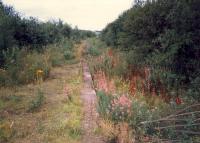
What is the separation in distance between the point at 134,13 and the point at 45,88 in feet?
16.5

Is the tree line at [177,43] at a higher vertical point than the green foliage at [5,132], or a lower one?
higher

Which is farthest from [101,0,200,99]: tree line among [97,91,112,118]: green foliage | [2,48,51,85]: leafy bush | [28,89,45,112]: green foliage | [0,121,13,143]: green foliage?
[0,121,13,143]: green foliage

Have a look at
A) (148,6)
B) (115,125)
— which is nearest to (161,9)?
(148,6)

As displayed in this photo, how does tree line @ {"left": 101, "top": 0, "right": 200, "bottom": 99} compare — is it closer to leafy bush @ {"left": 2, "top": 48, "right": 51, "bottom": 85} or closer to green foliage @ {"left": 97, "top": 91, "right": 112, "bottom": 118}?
green foliage @ {"left": 97, "top": 91, "right": 112, "bottom": 118}

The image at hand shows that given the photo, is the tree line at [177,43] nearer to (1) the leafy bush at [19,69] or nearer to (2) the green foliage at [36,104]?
(2) the green foliage at [36,104]

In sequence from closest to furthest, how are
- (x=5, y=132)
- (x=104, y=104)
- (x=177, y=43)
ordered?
1. (x=5, y=132)
2. (x=104, y=104)
3. (x=177, y=43)

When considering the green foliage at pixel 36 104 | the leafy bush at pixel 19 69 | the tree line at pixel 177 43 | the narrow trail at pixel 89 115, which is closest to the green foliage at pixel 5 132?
the narrow trail at pixel 89 115

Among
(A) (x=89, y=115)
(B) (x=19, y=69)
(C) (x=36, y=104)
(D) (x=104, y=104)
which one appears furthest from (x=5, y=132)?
(B) (x=19, y=69)

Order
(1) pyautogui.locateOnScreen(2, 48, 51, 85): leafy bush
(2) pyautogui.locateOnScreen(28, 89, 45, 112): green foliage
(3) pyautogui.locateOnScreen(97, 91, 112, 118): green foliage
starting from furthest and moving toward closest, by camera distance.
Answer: (1) pyautogui.locateOnScreen(2, 48, 51, 85): leafy bush → (2) pyautogui.locateOnScreen(28, 89, 45, 112): green foliage → (3) pyautogui.locateOnScreen(97, 91, 112, 118): green foliage

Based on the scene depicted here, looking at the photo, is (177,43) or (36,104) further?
(177,43)

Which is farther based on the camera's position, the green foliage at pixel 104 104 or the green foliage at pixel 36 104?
the green foliage at pixel 36 104

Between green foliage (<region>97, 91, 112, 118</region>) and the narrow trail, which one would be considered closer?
the narrow trail

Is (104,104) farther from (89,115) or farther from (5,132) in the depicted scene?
(5,132)

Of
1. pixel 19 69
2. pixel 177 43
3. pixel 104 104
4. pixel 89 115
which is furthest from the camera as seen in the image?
pixel 19 69
